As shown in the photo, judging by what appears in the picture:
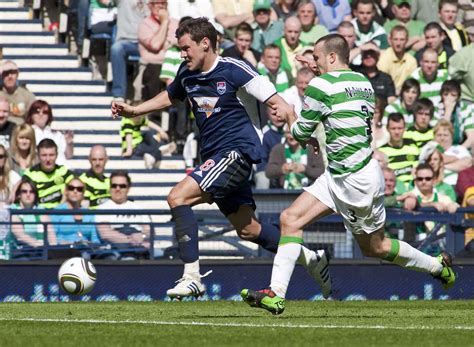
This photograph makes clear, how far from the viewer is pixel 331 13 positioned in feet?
66.3

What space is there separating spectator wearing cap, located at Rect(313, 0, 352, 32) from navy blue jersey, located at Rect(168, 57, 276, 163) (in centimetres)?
876

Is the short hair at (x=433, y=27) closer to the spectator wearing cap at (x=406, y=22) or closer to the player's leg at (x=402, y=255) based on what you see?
the spectator wearing cap at (x=406, y=22)

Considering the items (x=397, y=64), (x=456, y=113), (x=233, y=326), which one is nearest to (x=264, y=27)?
(x=397, y=64)

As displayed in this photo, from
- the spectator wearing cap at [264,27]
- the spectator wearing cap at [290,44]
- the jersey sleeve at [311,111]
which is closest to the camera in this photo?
the jersey sleeve at [311,111]

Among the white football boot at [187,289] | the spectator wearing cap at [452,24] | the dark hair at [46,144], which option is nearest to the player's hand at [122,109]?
the white football boot at [187,289]

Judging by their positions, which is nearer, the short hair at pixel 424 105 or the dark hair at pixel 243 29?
the short hair at pixel 424 105

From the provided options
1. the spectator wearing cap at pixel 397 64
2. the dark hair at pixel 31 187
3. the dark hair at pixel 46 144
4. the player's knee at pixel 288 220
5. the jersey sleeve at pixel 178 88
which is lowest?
the dark hair at pixel 31 187

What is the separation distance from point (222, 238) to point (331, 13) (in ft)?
18.5

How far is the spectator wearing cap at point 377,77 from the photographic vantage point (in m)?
18.9

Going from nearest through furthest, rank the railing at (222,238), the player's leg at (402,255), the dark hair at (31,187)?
the player's leg at (402,255)
the railing at (222,238)
the dark hair at (31,187)

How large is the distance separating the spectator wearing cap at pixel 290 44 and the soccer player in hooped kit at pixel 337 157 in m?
8.30

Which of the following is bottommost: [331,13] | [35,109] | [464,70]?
[35,109]

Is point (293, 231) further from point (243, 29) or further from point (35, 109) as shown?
point (243, 29)

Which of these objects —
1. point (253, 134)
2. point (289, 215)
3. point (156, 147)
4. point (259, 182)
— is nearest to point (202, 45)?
point (253, 134)
